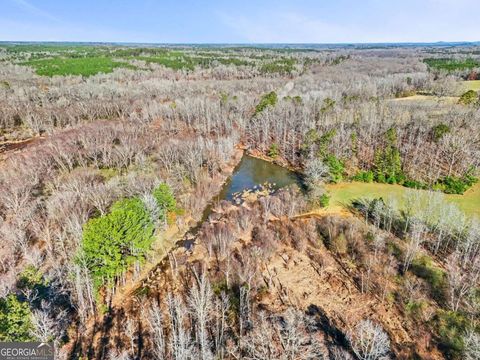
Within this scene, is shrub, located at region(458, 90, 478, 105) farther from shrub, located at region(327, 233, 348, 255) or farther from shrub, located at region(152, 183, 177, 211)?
shrub, located at region(152, 183, 177, 211)

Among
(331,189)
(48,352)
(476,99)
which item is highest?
(476,99)

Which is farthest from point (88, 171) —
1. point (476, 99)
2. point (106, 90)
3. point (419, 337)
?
point (476, 99)

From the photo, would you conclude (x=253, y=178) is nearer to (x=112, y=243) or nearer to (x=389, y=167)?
(x=389, y=167)

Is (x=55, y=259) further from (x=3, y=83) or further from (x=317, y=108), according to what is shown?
(x=3, y=83)

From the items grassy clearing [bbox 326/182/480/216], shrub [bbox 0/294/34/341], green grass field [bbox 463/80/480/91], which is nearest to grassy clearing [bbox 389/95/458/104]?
green grass field [bbox 463/80/480/91]

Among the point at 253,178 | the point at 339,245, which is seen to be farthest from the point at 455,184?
the point at 253,178

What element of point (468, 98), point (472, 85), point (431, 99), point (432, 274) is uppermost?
point (468, 98)

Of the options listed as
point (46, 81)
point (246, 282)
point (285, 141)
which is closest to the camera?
point (246, 282)
